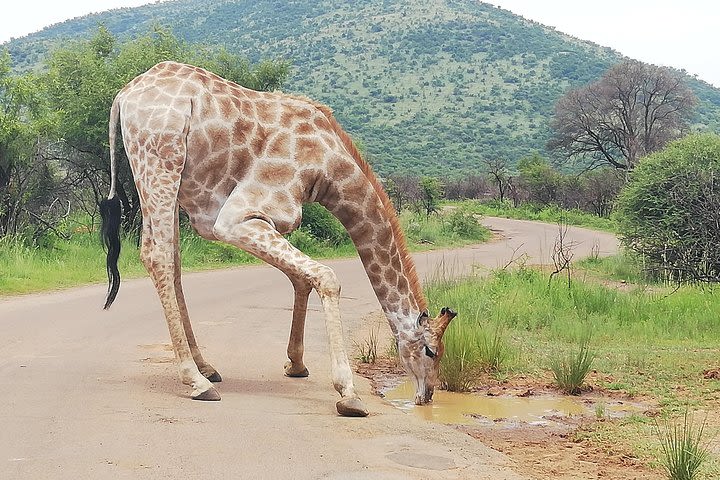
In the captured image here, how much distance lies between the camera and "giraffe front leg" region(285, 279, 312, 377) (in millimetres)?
7730

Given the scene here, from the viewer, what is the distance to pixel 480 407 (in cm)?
721

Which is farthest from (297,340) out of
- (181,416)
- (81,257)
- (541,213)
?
(541,213)

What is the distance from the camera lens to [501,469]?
16.8ft

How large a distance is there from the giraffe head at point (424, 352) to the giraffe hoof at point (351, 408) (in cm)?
109

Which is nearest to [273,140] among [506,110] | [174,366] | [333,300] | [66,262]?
[333,300]

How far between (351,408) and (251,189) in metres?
1.94

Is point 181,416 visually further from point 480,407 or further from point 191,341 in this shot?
point 480,407

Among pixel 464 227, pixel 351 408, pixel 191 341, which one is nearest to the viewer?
pixel 351 408

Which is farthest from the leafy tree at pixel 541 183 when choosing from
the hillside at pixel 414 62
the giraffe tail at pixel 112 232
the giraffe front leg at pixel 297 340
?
the giraffe tail at pixel 112 232

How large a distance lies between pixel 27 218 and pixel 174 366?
10.2 metres

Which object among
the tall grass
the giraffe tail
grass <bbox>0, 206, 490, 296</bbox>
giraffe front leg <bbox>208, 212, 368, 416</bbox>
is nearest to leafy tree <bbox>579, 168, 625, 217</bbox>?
grass <bbox>0, 206, 490, 296</bbox>

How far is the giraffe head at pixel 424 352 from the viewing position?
7.18 meters

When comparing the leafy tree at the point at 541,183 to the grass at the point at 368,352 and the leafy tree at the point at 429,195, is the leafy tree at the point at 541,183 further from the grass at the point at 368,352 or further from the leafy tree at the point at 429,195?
the grass at the point at 368,352

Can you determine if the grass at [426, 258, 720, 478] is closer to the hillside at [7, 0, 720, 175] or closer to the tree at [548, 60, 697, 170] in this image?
the tree at [548, 60, 697, 170]
